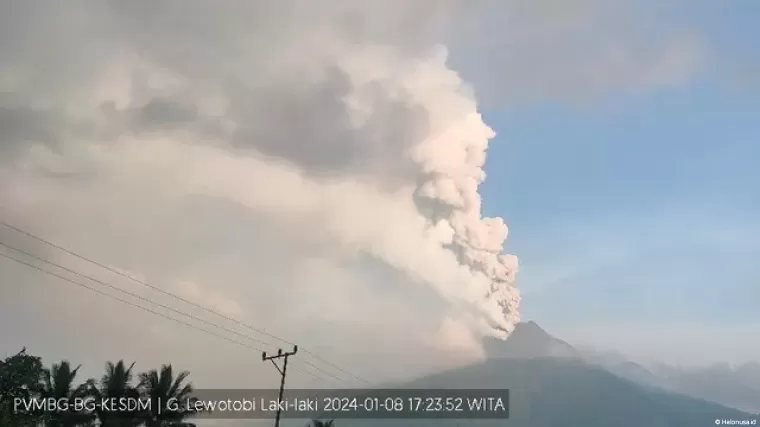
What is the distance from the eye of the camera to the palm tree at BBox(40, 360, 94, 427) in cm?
5138

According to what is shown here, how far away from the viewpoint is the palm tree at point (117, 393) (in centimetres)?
5147

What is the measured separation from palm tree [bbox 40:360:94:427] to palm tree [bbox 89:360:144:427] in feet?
4.09

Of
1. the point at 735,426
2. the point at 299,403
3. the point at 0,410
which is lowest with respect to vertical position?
the point at 0,410

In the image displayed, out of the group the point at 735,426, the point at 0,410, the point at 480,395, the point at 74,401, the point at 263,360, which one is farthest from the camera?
the point at 735,426

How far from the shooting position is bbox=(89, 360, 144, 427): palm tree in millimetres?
51469

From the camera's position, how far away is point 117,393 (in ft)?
174

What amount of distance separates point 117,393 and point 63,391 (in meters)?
6.02

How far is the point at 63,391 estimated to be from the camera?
5522 cm

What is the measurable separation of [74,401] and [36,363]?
451cm

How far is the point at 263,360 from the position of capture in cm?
4938

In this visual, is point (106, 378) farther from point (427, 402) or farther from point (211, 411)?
point (427, 402)

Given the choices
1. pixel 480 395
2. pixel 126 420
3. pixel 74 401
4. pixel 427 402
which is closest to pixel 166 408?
pixel 126 420

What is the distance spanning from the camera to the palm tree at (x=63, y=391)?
51.4 m

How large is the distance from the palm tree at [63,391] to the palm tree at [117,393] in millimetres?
1247
